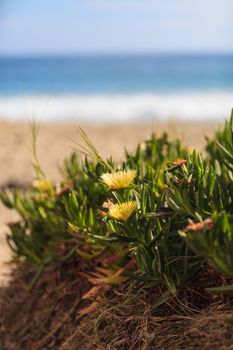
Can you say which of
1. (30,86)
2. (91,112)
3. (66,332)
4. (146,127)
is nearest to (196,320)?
(66,332)

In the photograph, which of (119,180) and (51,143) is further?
(51,143)

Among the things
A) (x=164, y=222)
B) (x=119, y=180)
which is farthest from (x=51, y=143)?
(x=119, y=180)

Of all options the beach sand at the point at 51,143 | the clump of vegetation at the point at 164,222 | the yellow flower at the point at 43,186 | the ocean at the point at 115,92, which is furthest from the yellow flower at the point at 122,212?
the ocean at the point at 115,92

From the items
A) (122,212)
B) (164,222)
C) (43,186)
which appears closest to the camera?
(122,212)

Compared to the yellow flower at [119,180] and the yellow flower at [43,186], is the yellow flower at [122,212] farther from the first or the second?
the yellow flower at [43,186]

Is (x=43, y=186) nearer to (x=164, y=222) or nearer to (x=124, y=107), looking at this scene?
(x=164, y=222)

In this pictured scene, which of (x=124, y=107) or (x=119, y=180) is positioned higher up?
(x=119, y=180)

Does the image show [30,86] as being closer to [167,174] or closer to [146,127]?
[146,127]

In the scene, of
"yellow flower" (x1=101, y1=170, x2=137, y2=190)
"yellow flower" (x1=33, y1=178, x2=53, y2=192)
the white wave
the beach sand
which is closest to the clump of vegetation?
"yellow flower" (x1=101, y1=170, x2=137, y2=190)
